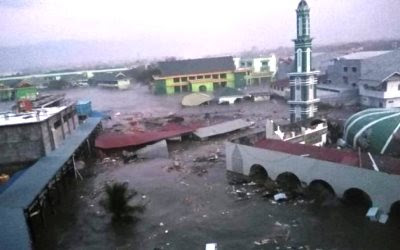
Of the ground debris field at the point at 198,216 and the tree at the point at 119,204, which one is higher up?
the tree at the point at 119,204

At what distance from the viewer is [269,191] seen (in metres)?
15.1

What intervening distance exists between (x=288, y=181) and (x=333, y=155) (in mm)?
2052

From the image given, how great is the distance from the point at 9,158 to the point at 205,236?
10.6 m

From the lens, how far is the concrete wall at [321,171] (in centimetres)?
1205

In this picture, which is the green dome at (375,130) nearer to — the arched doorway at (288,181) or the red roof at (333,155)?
the red roof at (333,155)

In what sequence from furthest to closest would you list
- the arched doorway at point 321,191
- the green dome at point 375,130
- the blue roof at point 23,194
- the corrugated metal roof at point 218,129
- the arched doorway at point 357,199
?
the corrugated metal roof at point 218,129 → the green dome at point 375,130 → the arched doorway at point 321,191 → the arched doorway at point 357,199 → the blue roof at point 23,194

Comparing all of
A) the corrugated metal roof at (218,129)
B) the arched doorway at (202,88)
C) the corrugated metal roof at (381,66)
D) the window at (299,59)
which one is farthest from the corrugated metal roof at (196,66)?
the window at (299,59)

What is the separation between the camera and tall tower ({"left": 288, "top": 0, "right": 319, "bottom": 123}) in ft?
70.9

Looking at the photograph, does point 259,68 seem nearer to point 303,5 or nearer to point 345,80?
point 345,80

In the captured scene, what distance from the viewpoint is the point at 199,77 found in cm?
4775

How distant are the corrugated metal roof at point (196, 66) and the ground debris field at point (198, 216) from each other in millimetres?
27884

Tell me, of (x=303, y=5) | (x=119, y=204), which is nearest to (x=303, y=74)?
(x=303, y=5)

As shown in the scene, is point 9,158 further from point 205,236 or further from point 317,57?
point 317,57

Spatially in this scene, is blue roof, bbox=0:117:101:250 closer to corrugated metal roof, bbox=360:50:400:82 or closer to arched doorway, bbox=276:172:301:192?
arched doorway, bbox=276:172:301:192
